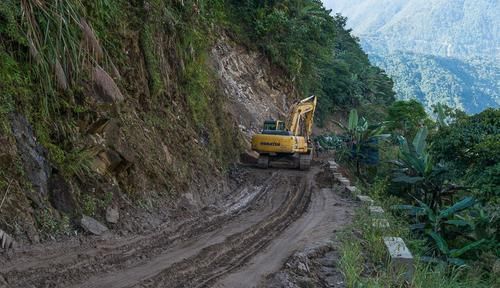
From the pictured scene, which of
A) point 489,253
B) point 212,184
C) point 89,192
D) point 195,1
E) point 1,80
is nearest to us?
point 1,80

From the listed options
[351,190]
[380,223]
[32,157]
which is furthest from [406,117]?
[32,157]

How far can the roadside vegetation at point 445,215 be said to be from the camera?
7.09m

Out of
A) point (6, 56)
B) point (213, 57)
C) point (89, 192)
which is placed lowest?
point (89, 192)

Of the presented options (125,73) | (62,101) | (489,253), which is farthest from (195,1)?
(489,253)

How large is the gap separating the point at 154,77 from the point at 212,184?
3.17 metres

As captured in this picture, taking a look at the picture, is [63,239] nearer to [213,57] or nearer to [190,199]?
[190,199]

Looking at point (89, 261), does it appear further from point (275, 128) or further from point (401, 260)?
A: point (275, 128)

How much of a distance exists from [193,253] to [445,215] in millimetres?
5761

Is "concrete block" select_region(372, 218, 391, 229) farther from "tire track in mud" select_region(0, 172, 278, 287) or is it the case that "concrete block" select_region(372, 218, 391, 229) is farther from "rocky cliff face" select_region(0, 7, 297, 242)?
"rocky cliff face" select_region(0, 7, 297, 242)

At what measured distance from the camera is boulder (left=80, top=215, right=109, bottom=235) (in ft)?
24.4

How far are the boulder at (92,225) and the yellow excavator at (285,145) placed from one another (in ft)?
40.7

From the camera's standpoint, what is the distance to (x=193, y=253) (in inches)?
289

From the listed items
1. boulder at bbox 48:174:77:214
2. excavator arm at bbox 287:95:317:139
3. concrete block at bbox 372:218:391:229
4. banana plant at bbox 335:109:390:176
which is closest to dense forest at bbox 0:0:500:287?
boulder at bbox 48:174:77:214

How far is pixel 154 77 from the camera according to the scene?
38.6 ft
